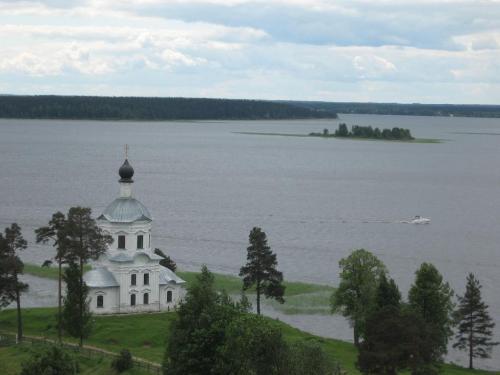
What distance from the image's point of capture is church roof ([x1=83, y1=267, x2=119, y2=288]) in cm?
5138

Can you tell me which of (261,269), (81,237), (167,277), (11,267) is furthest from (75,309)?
(261,269)

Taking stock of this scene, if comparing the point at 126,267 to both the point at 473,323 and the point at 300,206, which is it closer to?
the point at 473,323

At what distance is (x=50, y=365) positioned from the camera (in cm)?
3266

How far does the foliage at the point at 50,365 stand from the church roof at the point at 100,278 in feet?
57.9

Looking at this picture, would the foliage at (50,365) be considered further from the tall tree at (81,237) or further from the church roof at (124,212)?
the church roof at (124,212)

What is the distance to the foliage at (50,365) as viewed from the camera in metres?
32.3

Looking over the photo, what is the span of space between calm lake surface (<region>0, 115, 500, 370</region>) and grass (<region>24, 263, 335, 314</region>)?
6.06 ft

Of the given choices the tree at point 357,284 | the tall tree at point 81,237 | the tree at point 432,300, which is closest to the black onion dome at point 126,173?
the tall tree at point 81,237

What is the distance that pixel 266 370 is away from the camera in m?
31.4

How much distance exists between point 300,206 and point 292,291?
151 ft

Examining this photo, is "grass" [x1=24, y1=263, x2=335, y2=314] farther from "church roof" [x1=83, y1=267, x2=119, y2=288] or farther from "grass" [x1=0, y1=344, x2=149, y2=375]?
"grass" [x1=0, y1=344, x2=149, y2=375]

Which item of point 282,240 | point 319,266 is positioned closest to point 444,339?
point 319,266

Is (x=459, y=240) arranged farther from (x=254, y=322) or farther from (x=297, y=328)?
(x=254, y=322)

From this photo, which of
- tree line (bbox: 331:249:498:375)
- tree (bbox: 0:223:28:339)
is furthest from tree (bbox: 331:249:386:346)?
tree (bbox: 0:223:28:339)
